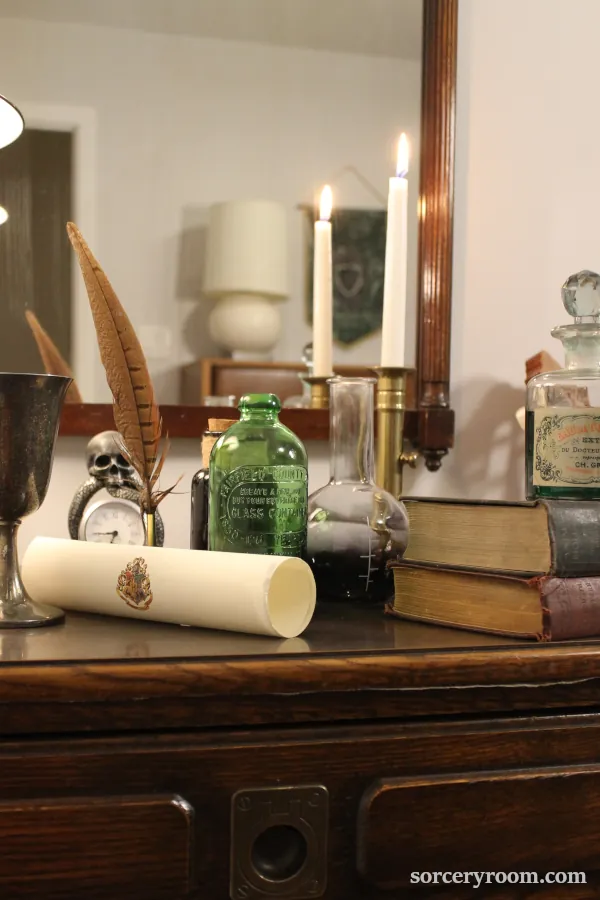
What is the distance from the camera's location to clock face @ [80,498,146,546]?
896 millimetres

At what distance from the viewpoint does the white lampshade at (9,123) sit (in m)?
1.00

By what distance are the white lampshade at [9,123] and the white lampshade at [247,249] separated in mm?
245

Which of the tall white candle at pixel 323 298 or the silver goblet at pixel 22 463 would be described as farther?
the tall white candle at pixel 323 298

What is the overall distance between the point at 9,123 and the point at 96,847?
81 cm

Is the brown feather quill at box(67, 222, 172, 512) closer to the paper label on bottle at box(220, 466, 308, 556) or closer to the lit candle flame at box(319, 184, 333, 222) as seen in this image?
the paper label on bottle at box(220, 466, 308, 556)

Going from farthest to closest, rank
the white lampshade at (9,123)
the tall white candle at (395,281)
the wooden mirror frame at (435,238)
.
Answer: the wooden mirror frame at (435,238) < the white lampshade at (9,123) < the tall white candle at (395,281)

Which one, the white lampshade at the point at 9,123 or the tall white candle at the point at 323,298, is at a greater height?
the white lampshade at the point at 9,123

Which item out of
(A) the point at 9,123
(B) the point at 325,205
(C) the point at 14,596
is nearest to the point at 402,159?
(B) the point at 325,205

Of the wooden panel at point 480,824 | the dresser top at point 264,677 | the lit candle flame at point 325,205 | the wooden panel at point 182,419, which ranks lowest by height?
the wooden panel at point 480,824

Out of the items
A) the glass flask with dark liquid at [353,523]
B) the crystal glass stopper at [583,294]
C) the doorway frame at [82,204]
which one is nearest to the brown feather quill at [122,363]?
the glass flask with dark liquid at [353,523]

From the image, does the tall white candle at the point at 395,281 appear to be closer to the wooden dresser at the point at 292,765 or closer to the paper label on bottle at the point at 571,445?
the paper label on bottle at the point at 571,445

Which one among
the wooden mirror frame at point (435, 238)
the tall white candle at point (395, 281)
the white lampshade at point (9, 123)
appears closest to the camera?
the tall white candle at point (395, 281)

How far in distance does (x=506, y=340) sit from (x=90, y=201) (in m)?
0.58

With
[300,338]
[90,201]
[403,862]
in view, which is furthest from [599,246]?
[403,862]
